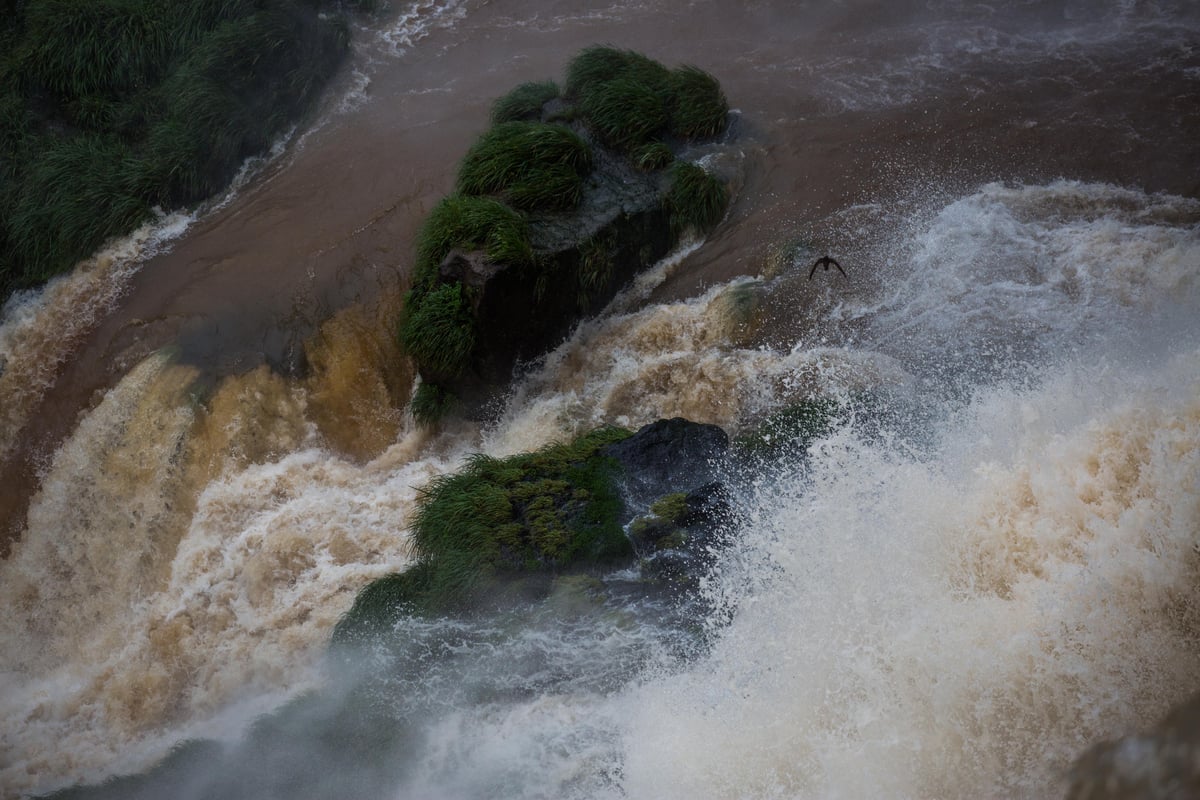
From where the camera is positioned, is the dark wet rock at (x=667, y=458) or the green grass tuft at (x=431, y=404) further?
the green grass tuft at (x=431, y=404)

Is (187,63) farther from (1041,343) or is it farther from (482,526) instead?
(1041,343)

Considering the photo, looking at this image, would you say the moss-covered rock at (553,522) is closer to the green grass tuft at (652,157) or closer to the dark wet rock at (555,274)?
the dark wet rock at (555,274)

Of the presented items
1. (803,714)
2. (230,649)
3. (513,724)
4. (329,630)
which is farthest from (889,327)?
(230,649)

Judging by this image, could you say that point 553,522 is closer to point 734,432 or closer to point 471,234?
point 734,432

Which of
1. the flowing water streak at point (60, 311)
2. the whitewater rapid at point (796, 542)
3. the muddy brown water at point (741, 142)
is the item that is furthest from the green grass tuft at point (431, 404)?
the flowing water streak at point (60, 311)

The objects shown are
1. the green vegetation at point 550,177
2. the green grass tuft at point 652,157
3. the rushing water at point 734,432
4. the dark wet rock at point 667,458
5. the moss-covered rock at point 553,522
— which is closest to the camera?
the rushing water at point 734,432

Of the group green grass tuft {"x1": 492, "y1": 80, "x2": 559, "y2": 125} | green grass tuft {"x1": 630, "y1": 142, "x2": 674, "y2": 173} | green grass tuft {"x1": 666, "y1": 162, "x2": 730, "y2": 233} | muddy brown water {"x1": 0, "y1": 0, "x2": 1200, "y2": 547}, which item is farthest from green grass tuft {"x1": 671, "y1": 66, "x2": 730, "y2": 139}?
green grass tuft {"x1": 492, "y1": 80, "x2": 559, "y2": 125}

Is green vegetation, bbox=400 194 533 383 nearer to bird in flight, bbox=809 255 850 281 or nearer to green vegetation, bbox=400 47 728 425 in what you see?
green vegetation, bbox=400 47 728 425
